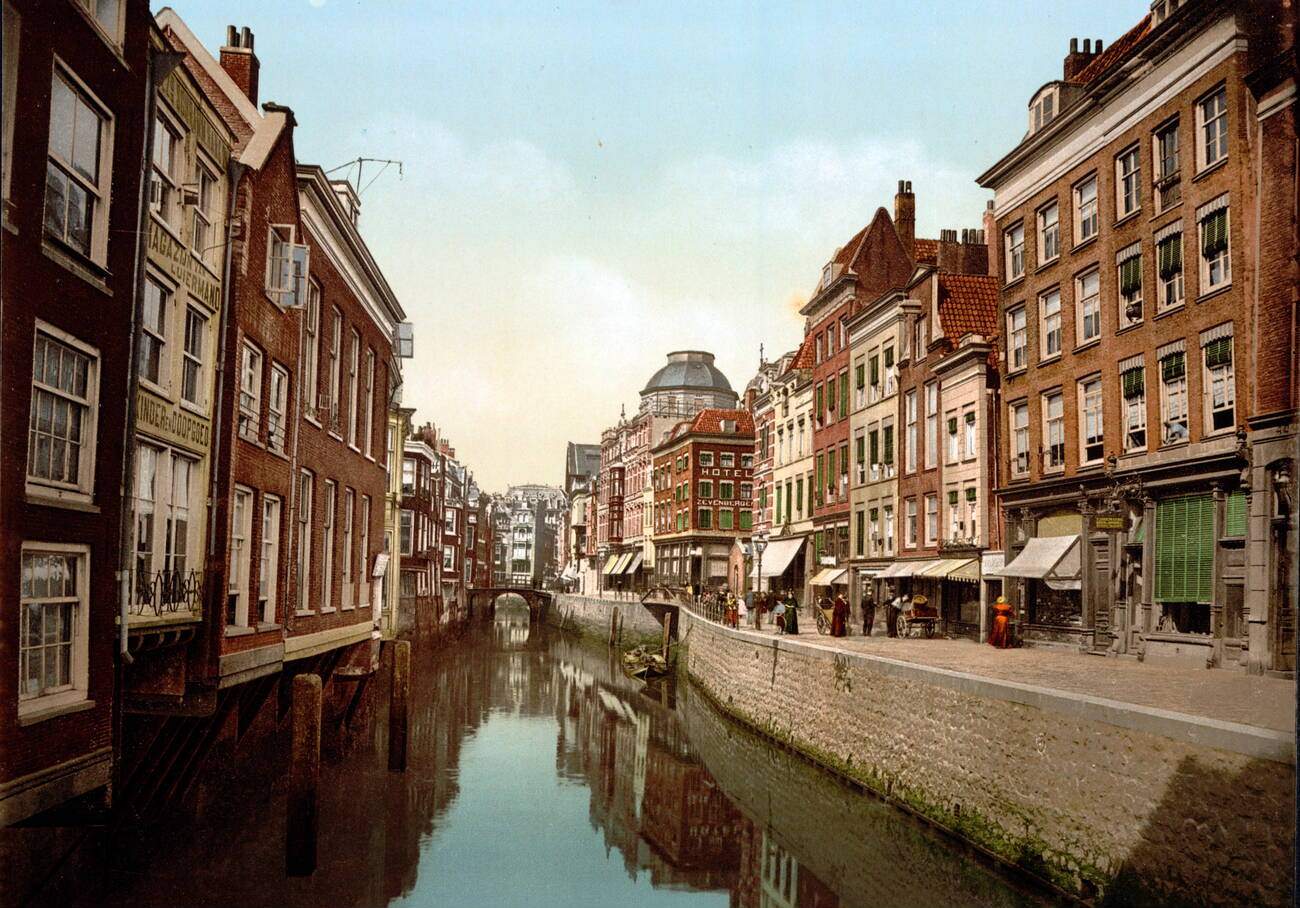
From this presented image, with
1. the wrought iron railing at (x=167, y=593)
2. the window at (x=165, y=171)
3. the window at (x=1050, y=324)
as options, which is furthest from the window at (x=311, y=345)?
the window at (x=1050, y=324)

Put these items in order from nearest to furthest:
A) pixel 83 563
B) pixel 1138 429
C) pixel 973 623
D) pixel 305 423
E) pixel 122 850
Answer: pixel 83 563 → pixel 122 850 → pixel 305 423 → pixel 1138 429 → pixel 973 623

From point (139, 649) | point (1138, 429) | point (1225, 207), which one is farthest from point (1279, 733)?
point (1138, 429)

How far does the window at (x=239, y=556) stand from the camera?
623 inches

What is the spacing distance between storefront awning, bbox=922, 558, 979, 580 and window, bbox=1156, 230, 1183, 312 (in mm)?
12598

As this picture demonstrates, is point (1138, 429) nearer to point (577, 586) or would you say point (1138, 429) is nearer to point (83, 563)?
point (83, 563)

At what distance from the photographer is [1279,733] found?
1057 centimetres

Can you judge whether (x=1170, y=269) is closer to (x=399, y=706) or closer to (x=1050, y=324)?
(x=1050, y=324)

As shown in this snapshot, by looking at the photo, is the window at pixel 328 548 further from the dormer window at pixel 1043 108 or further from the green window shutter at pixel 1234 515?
the dormer window at pixel 1043 108

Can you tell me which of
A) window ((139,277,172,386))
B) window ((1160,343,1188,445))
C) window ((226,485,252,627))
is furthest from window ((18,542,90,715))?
window ((1160,343,1188,445))

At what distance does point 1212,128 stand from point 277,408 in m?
17.6

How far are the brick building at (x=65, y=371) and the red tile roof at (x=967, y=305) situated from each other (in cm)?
3100

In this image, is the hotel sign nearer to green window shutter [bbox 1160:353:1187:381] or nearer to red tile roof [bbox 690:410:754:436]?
green window shutter [bbox 1160:353:1187:381]

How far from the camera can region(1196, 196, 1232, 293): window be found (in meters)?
20.8

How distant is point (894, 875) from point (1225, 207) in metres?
13.4
